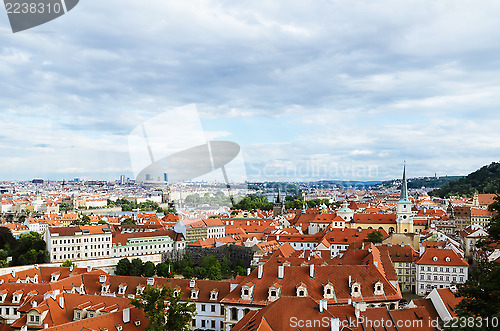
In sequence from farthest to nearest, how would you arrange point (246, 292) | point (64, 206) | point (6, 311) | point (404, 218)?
point (64, 206)
point (404, 218)
point (6, 311)
point (246, 292)

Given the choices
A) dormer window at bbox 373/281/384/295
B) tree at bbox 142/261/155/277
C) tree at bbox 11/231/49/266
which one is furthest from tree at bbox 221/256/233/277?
dormer window at bbox 373/281/384/295

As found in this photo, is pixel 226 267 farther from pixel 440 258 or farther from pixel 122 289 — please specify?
pixel 440 258

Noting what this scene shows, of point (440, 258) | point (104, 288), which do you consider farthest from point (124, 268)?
point (440, 258)

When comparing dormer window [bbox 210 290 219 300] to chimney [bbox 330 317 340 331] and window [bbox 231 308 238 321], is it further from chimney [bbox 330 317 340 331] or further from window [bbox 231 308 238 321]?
chimney [bbox 330 317 340 331]

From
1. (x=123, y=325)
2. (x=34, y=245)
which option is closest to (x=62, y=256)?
(x=34, y=245)

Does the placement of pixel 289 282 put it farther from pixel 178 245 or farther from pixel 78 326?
pixel 178 245

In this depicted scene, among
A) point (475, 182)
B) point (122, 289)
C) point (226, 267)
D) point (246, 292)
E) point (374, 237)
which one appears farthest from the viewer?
point (475, 182)

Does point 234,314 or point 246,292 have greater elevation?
point 246,292

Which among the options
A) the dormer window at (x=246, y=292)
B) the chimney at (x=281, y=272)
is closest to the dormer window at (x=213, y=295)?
the dormer window at (x=246, y=292)

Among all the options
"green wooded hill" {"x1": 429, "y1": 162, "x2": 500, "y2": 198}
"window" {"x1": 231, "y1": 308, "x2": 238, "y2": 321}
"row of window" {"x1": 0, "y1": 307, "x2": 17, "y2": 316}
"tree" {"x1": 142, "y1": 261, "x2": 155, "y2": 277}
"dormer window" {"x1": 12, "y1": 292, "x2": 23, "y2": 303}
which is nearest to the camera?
"window" {"x1": 231, "y1": 308, "x2": 238, "y2": 321}

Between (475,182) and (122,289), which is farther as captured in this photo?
(475,182)
